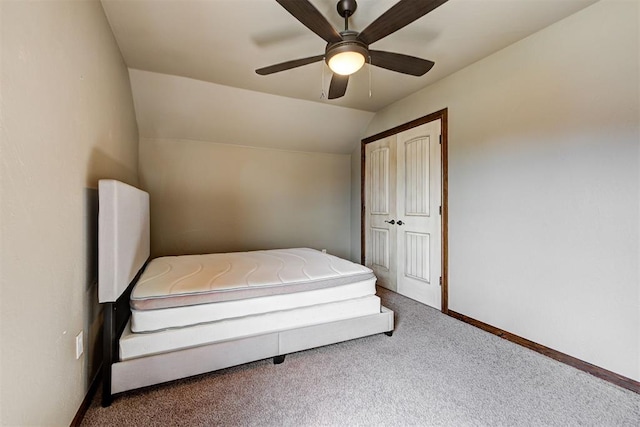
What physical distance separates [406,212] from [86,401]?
322cm

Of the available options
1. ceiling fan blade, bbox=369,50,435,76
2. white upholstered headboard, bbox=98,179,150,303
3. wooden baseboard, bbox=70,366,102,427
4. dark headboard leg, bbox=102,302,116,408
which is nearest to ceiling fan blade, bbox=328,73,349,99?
ceiling fan blade, bbox=369,50,435,76

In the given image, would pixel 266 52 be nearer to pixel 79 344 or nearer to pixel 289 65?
pixel 289 65

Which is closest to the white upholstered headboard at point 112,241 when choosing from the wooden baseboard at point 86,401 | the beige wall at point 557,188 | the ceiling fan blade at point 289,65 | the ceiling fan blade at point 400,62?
the wooden baseboard at point 86,401

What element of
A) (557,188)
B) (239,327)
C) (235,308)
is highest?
(557,188)

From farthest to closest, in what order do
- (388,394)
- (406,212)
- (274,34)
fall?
(406,212) → (274,34) → (388,394)

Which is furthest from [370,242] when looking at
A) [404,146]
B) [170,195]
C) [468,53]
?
[170,195]

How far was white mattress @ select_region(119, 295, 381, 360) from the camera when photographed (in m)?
1.58

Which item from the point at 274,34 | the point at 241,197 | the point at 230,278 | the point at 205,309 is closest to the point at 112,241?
the point at 205,309

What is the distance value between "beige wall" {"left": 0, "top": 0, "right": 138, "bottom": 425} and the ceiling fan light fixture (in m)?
1.36

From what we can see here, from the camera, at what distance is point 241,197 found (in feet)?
13.3

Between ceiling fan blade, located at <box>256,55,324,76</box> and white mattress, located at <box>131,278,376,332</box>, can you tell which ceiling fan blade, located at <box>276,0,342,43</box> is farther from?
white mattress, located at <box>131,278,376,332</box>

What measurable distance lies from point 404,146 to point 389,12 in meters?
2.15

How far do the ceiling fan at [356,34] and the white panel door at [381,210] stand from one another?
1792 mm

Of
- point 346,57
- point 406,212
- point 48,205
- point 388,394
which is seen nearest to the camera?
point 48,205
